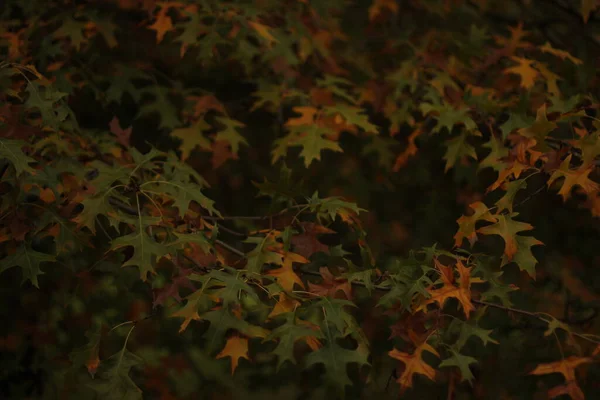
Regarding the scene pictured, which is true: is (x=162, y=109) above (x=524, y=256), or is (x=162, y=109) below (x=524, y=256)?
below

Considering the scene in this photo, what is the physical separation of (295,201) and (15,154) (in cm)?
99

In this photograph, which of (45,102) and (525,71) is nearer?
(45,102)

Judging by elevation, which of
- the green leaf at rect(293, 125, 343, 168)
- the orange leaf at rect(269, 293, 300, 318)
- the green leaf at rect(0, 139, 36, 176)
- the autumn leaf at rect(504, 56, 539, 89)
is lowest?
the orange leaf at rect(269, 293, 300, 318)

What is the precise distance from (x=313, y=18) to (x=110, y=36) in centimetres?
105

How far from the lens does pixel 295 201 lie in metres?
2.46

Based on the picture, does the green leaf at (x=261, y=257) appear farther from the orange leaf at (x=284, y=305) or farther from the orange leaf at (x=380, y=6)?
the orange leaf at (x=380, y=6)

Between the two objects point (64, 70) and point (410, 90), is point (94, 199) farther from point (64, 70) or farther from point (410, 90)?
point (410, 90)

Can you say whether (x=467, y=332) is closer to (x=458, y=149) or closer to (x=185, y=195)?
(x=458, y=149)

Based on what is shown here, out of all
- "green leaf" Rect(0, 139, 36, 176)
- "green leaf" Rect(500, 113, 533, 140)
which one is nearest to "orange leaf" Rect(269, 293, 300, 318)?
"green leaf" Rect(0, 139, 36, 176)

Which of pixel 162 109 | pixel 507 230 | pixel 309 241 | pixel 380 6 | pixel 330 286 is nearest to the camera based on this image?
pixel 507 230

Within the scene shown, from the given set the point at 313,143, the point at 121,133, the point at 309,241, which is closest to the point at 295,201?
the point at 309,241

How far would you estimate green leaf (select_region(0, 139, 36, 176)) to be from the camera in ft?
6.52

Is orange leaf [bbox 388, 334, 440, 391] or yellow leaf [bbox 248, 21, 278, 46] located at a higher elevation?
yellow leaf [bbox 248, 21, 278, 46]

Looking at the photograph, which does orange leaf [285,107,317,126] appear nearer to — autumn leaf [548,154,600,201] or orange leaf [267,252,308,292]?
orange leaf [267,252,308,292]
